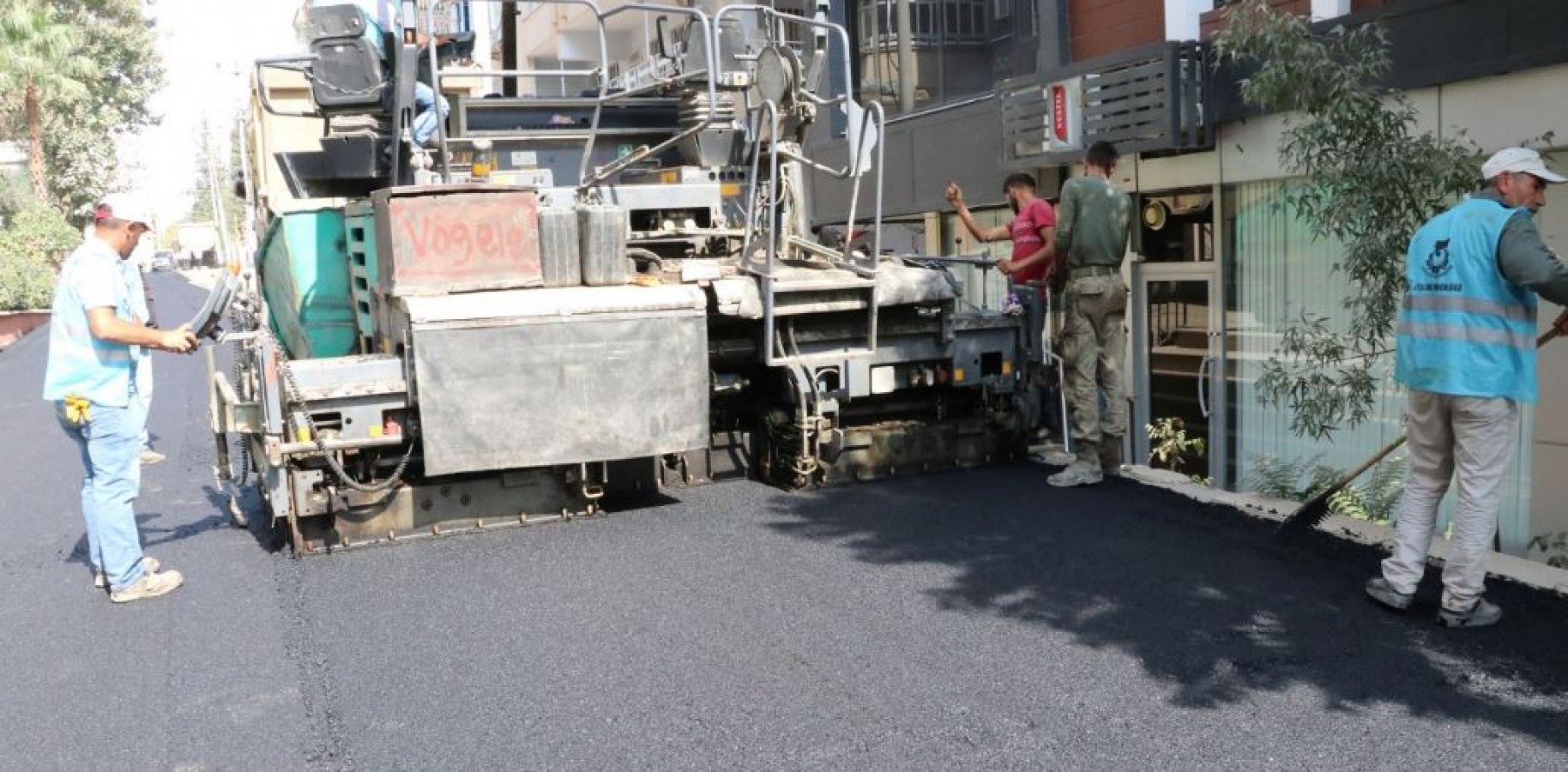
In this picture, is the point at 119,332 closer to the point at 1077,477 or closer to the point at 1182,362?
the point at 1077,477

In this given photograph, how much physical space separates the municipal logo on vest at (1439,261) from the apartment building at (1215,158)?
3.40 m

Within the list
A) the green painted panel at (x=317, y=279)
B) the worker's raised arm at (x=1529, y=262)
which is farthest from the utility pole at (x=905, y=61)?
the worker's raised arm at (x=1529, y=262)

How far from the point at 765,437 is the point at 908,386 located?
31.1 inches

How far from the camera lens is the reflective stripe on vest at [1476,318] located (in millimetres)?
4879

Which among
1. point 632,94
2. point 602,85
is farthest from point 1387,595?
point 632,94

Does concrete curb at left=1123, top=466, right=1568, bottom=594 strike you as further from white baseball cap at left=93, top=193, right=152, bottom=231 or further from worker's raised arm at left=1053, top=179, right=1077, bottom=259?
white baseball cap at left=93, top=193, right=152, bottom=231

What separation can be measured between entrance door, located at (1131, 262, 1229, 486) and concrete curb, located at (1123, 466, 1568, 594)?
4.06 m

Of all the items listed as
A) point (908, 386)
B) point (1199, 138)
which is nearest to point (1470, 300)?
point (908, 386)

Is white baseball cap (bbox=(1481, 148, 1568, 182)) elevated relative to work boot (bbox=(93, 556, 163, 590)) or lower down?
elevated

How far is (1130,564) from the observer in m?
5.75

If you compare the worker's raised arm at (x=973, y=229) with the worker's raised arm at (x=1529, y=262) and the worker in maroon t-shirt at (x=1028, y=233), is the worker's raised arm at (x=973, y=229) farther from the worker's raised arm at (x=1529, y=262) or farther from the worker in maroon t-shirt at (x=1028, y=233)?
the worker's raised arm at (x=1529, y=262)

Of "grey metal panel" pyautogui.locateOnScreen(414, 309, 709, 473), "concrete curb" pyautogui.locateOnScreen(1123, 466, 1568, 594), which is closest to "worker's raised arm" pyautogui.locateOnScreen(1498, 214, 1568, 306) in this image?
"concrete curb" pyautogui.locateOnScreen(1123, 466, 1568, 594)

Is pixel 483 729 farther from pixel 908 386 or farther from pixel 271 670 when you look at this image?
pixel 908 386

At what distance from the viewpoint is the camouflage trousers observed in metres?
7.28
